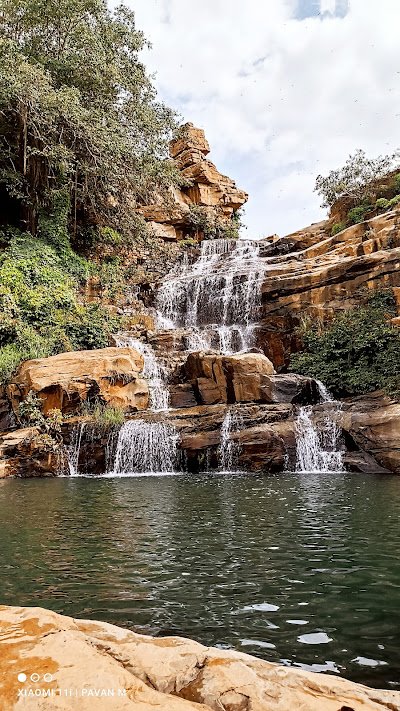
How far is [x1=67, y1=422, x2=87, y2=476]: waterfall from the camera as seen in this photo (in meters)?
14.1

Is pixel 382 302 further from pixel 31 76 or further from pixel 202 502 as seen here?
pixel 31 76

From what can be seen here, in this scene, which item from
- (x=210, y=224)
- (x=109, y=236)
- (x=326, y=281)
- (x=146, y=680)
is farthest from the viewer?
(x=210, y=224)

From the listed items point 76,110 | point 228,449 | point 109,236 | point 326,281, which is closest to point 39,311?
point 76,110

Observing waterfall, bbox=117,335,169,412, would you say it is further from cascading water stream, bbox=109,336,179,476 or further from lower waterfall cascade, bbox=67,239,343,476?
cascading water stream, bbox=109,336,179,476

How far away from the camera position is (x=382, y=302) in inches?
736

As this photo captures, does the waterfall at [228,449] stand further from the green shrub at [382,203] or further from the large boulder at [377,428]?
the green shrub at [382,203]

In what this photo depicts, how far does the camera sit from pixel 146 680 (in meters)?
2.00

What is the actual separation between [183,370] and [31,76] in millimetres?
12630

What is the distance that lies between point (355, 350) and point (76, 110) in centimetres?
1453

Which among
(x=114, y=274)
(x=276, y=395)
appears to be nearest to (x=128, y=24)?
(x=114, y=274)

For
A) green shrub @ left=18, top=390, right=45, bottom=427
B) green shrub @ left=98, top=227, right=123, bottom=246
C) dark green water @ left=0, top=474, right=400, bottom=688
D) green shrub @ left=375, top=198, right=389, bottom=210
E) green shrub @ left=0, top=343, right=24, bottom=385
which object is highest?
green shrub @ left=375, top=198, right=389, bottom=210

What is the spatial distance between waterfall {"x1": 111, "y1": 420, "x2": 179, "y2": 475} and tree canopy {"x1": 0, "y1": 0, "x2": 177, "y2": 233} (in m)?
12.1

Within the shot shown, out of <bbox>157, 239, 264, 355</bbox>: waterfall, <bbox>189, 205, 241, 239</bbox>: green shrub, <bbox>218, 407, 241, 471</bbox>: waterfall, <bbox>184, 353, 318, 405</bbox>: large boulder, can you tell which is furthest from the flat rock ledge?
<bbox>189, 205, 241, 239</bbox>: green shrub

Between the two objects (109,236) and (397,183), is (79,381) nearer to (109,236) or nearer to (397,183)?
(109,236)
